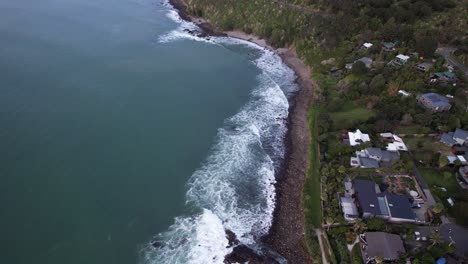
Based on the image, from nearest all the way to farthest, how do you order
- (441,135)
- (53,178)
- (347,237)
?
(347,237), (53,178), (441,135)

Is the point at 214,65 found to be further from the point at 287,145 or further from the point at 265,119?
the point at 287,145

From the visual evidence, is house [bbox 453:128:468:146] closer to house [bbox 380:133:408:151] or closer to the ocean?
house [bbox 380:133:408:151]

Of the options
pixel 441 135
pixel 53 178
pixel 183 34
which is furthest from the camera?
pixel 183 34

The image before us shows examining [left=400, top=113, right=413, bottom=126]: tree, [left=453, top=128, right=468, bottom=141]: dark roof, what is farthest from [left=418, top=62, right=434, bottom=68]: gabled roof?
[left=453, top=128, right=468, bottom=141]: dark roof

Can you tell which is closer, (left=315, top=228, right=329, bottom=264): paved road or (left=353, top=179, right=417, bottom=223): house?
(left=315, top=228, right=329, bottom=264): paved road

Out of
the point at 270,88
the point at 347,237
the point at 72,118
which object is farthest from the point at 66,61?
the point at 347,237

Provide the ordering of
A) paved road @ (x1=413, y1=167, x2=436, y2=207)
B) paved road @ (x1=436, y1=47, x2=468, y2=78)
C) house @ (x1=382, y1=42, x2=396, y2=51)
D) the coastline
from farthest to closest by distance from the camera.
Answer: house @ (x1=382, y1=42, x2=396, y2=51)
paved road @ (x1=436, y1=47, x2=468, y2=78)
paved road @ (x1=413, y1=167, x2=436, y2=207)
the coastline

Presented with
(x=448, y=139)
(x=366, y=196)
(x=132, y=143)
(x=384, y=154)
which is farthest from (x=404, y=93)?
(x=132, y=143)
